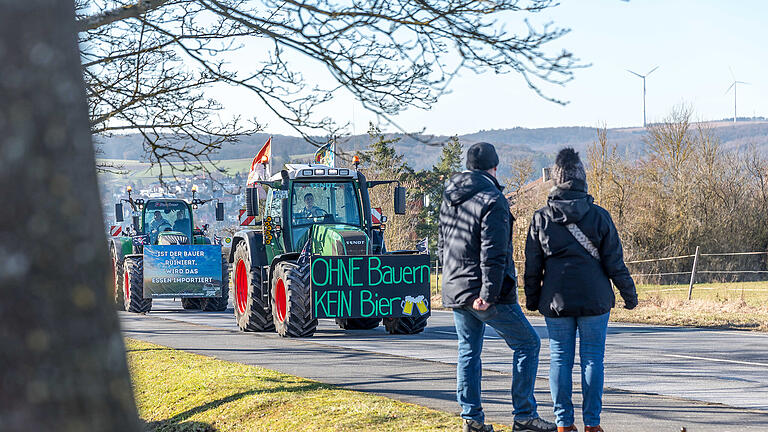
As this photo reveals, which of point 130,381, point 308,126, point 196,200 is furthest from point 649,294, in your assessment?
point 130,381

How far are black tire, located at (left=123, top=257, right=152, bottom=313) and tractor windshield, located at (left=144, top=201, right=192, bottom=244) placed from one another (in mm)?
2277

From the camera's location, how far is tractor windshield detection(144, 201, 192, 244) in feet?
82.2

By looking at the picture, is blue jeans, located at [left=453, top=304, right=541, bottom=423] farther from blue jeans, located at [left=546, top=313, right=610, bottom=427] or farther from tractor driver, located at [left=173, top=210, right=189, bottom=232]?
tractor driver, located at [left=173, top=210, right=189, bottom=232]

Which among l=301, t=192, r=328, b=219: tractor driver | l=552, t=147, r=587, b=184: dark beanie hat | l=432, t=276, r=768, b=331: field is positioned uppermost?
l=552, t=147, r=587, b=184: dark beanie hat

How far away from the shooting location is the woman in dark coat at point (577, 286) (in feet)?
20.7

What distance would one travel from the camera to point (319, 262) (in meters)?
14.8

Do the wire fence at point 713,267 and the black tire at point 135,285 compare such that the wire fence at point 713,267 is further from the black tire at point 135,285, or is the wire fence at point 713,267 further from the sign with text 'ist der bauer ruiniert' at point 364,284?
the sign with text 'ist der bauer ruiniert' at point 364,284

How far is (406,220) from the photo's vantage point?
137 feet

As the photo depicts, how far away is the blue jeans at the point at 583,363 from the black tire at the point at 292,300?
880 centimetres

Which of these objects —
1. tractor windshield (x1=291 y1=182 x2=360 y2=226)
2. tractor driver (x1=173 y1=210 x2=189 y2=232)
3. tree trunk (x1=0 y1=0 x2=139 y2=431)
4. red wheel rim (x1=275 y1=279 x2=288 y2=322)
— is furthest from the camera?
tractor driver (x1=173 y1=210 x2=189 y2=232)

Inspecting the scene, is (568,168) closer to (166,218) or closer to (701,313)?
(701,313)

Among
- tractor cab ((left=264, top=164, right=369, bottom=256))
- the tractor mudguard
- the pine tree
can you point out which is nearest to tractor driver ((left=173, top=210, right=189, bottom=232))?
the tractor mudguard

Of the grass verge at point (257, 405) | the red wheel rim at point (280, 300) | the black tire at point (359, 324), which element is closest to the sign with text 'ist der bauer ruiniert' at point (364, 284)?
the red wheel rim at point (280, 300)

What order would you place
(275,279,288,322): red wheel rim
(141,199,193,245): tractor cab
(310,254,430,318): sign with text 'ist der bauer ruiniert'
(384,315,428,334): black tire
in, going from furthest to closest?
(141,199,193,245): tractor cab < (384,315,428,334): black tire < (275,279,288,322): red wheel rim < (310,254,430,318): sign with text 'ist der bauer ruiniert'
